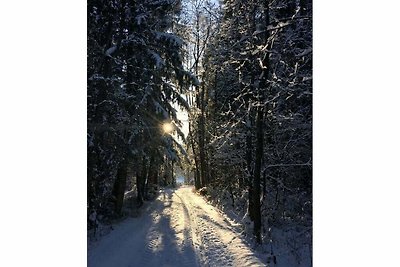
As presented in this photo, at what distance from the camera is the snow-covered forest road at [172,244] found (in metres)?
6.68

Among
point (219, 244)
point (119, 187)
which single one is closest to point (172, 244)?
point (219, 244)

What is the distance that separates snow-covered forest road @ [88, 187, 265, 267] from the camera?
668cm

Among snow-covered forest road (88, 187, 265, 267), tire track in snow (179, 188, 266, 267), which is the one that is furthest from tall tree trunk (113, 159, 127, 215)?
tire track in snow (179, 188, 266, 267)

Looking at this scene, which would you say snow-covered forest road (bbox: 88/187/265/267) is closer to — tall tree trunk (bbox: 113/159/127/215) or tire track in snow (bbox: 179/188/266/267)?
tire track in snow (bbox: 179/188/266/267)

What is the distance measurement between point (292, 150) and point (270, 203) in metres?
3.47

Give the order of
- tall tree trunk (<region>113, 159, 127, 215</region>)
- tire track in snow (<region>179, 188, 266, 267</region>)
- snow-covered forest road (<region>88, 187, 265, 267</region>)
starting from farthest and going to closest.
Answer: tall tree trunk (<region>113, 159, 127, 215</region>)
tire track in snow (<region>179, 188, 266, 267</region>)
snow-covered forest road (<region>88, 187, 265, 267</region>)

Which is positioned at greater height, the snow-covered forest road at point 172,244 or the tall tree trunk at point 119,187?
the tall tree trunk at point 119,187

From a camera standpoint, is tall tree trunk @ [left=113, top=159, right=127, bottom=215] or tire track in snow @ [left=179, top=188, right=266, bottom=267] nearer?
tire track in snow @ [left=179, top=188, right=266, bottom=267]

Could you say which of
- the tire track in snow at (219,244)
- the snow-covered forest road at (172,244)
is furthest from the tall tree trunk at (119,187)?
the tire track in snow at (219,244)

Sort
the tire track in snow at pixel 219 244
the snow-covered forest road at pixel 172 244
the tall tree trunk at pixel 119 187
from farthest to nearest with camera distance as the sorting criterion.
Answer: the tall tree trunk at pixel 119 187
the tire track in snow at pixel 219 244
the snow-covered forest road at pixel 172 244

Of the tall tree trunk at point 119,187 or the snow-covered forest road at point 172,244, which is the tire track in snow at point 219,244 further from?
the tall tree trunk at point 119,187

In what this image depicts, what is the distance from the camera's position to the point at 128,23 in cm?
894
